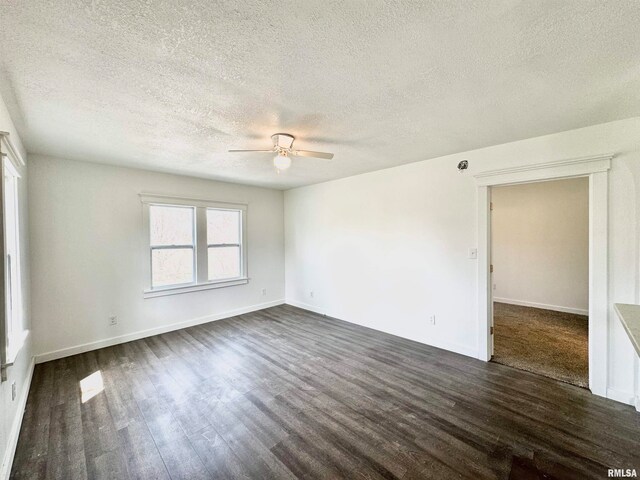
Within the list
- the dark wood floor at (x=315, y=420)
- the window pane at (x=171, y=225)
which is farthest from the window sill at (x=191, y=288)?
the dark wood floor at (x=315, y=420)

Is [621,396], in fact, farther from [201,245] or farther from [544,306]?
[201,245]

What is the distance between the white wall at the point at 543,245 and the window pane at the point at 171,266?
5.16 metres

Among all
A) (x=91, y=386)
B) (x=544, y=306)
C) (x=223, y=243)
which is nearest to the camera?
(x=91, y=386)

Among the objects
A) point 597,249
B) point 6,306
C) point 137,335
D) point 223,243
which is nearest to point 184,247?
point 223,243

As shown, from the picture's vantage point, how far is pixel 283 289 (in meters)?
5.89

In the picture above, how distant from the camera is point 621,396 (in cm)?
237

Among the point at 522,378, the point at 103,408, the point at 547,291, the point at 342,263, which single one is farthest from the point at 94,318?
the point at 547,291

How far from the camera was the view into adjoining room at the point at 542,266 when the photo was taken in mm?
3973

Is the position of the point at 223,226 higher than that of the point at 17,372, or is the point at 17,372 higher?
the point at 223,226

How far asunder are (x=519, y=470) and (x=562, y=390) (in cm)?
134

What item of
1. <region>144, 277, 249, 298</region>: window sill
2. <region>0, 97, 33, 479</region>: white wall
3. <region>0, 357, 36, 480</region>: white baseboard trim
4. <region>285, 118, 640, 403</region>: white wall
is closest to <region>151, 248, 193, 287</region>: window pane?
<region>144, 277, 249, 298</region>: window sill

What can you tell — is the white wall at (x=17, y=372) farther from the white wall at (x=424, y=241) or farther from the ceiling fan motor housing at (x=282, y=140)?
the white wall at (x=424, y=241)

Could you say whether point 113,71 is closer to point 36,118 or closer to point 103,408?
point 36,118

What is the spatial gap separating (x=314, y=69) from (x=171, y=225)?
373 centimetres
